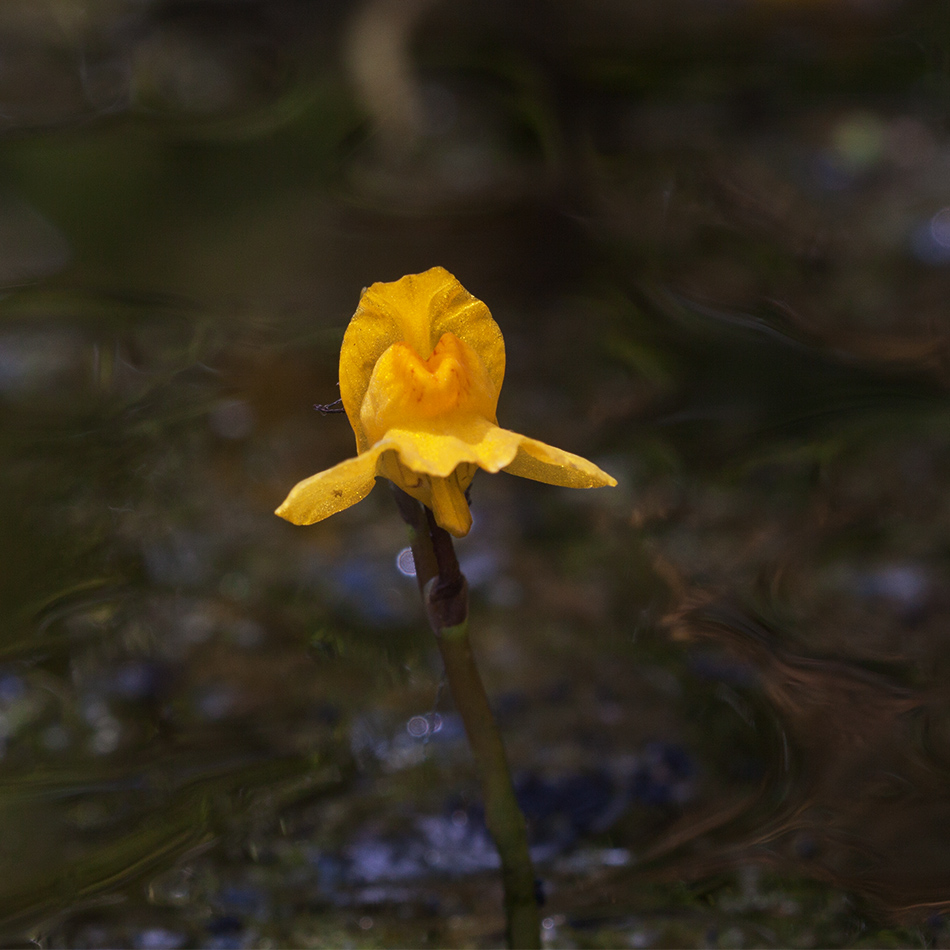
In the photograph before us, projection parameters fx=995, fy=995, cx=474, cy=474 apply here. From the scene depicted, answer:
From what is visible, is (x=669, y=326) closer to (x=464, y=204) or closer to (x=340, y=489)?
(x=464, y=204)

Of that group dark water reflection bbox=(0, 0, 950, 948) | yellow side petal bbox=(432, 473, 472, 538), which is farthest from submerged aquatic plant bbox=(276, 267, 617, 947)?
dark water reflection bbox=(0, 0, 950, 948)

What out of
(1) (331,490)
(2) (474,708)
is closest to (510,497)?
(2) (474,708)

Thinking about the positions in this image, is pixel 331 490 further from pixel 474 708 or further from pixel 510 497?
pixel 510 497

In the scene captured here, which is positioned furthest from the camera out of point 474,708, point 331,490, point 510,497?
point 510,497

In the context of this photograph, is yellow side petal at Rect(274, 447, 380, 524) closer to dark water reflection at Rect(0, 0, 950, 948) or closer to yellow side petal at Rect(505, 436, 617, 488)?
yellow side petal at Rect(505, 436, 617, 488)

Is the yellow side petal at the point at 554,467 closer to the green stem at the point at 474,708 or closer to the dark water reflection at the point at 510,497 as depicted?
the green stem at the point at 474,708

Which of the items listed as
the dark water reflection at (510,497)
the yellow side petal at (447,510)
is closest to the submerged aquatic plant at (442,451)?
the yellow side petal at (447,510)
